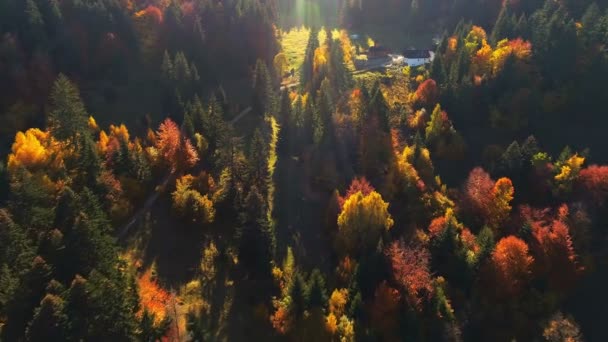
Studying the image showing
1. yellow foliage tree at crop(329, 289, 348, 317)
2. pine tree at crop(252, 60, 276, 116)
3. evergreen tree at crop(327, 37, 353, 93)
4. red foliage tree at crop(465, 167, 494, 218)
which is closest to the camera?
yellow foliage tree at crop(329, 289, 348, 317)

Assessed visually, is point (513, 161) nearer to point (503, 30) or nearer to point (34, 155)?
point (503, 30)

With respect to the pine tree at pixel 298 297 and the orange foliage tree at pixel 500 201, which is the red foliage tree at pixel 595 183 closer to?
the orange foliage tree at pixel 500 201

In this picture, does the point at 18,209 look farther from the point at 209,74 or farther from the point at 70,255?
the point at 209,74

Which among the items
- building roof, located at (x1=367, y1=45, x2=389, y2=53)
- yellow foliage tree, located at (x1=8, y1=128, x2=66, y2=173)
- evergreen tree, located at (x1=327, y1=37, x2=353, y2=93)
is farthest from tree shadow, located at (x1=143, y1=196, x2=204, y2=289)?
building roof, located at (x1=367, y1=45, x2=389, y2=53)

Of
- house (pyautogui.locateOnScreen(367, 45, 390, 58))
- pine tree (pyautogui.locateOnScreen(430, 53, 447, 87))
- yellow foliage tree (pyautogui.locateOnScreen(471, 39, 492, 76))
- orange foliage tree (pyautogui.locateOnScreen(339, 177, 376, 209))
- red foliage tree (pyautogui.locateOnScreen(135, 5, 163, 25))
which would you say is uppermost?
red foliage tree (pyautogui.locateOnScreen(135, 5, 163, 25))

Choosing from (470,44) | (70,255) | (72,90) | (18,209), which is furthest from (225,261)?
(470,44)

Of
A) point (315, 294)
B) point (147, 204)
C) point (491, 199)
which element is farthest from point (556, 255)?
point (147, 204)

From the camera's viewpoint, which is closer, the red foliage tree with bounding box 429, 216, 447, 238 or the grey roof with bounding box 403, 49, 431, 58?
the red foliage tree with bounding box 429, 216, 447, 238

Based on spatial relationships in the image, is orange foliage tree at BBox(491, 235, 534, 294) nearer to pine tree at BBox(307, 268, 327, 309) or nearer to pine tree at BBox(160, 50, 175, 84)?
pine tree at BBox(307, 268, 327, 309)
